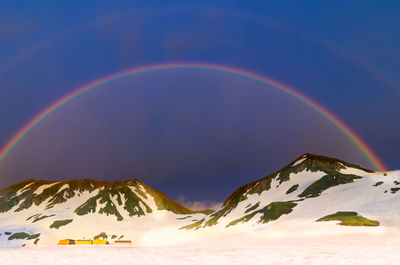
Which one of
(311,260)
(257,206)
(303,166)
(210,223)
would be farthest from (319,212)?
(311,260)

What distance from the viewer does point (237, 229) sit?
127 m

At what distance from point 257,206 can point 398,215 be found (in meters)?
72.6

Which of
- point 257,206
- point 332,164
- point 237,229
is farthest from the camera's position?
point 332,164

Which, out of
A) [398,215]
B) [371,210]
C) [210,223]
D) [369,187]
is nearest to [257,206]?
[210,223]

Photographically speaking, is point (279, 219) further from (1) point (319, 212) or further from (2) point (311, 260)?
(2) point (311, 260)

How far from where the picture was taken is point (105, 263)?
21.6 m

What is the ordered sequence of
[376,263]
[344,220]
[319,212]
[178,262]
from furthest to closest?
[319,212]
[344,220]
[178,262]
[376,263]

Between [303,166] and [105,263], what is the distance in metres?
179

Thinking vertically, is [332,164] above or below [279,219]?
above

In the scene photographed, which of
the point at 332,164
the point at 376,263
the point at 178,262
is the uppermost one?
the point at 332,164

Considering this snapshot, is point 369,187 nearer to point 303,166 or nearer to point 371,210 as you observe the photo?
point 371,210

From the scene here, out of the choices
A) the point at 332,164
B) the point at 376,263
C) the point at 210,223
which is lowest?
the point at 376,263

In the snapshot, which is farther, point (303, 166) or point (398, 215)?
point (303, 166)

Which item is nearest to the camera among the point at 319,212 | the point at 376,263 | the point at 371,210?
the point at 376,263
